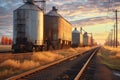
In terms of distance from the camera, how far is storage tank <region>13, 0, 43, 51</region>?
3184 cm

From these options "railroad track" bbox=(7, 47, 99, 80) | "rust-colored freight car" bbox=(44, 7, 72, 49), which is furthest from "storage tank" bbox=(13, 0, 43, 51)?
"railroad track" bbox=(7, 47, 99, 80)

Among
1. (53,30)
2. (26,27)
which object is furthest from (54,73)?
(53,30)

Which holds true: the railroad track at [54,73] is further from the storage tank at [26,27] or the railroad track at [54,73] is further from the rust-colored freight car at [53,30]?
the rust-colored freight car at [53,30]

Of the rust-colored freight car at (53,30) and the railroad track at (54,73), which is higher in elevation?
the rust-colored freight car at (53,30)

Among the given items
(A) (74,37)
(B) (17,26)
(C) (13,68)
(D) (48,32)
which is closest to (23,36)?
(B) (17,26)

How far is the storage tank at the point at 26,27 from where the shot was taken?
1254 inches

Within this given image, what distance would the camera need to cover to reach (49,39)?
4134 cm

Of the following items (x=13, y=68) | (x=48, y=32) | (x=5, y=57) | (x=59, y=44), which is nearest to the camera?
(x=13, y=68)

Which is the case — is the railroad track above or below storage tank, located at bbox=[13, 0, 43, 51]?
below

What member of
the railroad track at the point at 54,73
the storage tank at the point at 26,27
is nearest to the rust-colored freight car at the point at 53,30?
the storage tank at the point at 26,27

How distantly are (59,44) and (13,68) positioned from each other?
26.2 metres

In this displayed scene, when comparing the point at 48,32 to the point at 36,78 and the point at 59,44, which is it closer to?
the point at 59,44

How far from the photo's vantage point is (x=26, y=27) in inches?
1259

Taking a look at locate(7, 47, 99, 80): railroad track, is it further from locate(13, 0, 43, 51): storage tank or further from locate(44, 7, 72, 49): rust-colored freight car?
locate(44, 7, 72, 49): rust-colored freight car
